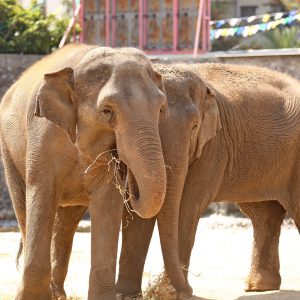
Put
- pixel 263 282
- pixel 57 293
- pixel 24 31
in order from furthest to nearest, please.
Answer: pixel 24 31, pixel 263 282, pixel 57 293

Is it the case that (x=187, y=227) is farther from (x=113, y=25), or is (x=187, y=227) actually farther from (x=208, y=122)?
(x=113, y=25)

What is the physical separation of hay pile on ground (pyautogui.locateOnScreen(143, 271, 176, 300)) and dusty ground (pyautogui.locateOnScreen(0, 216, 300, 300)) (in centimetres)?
31

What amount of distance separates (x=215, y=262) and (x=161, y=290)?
3.83 meters

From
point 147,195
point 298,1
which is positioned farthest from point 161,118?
point 298,1

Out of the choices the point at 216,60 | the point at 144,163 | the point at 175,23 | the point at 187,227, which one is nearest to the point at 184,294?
the point at 187,227

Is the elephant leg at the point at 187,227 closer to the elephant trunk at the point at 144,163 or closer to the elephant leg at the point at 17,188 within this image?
the elephant leg at the point at 17,188

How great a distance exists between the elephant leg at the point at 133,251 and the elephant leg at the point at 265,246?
1.88 meters

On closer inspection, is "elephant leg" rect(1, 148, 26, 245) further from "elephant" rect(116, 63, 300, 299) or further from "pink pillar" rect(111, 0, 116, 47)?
"pink pillar" rect(111, 0, 116, 47)

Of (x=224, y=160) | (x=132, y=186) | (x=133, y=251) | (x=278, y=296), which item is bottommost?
(x=278, y=296)

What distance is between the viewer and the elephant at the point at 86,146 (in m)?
6.95

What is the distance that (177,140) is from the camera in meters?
8.41

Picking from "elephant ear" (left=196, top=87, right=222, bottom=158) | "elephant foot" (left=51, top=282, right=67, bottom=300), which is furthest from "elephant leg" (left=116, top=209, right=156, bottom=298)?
"elephant ear" (left=196, top=87, right=222, bottom=158)

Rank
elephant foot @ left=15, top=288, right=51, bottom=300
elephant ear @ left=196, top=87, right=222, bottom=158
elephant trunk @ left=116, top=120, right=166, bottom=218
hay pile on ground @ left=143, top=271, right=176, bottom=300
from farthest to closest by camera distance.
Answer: elephant ear @ left=196, top=87, right=222, bottom=158, hay pile on ground @ left=143, top=271, right=176, bottom=300, elephant foot @ left=15, top=288, right=51, bottom=300, elephant trunk @ left=116, top=120, right=166, bottom=218

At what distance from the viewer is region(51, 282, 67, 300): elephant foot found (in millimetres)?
8866
